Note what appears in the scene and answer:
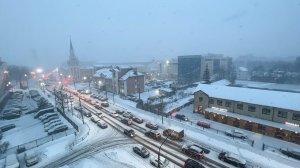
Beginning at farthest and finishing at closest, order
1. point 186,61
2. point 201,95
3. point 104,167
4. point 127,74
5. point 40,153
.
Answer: point 186,61
point 127,74
point 201,95
point 40,153
point 104,167

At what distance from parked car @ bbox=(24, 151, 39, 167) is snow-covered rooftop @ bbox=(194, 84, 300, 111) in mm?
42769

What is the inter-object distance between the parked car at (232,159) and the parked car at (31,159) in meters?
32.0

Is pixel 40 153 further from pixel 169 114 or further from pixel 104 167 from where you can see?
pixel 169 114

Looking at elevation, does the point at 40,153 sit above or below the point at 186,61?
below

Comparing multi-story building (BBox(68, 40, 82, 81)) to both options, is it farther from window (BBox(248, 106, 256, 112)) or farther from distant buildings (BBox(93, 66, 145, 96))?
window (BBox(248, 106, 256, 112))

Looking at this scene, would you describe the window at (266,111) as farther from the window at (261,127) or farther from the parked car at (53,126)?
the parked car at (53,126)

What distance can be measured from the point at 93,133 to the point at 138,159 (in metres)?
16.3

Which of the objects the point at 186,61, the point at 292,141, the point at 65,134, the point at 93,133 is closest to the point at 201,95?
the point at 292,141

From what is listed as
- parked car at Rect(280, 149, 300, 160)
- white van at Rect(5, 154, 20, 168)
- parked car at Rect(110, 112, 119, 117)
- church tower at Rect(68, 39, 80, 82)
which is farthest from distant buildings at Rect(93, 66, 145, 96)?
parked car at Rect(280, 149, 300, 160)

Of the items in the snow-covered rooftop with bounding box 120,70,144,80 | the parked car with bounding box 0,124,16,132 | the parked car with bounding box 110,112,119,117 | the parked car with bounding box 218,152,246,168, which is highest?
the snow-covered rooftop with bounding box 120,70,144,80

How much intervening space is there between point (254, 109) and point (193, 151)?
70.6 ft

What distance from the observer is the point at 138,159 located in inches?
1297

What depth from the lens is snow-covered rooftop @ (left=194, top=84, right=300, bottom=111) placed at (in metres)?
40.8

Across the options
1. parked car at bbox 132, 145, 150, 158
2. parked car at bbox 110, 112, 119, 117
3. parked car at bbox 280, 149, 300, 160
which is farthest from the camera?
parked car at bbox 110, 112, 119, 117
